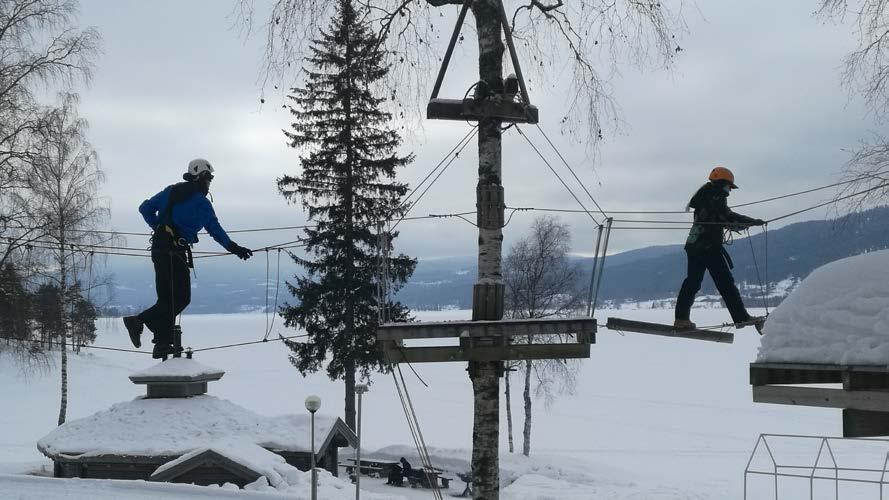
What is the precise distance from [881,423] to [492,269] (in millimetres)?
3397

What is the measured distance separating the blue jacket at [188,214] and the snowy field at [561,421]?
5152mm

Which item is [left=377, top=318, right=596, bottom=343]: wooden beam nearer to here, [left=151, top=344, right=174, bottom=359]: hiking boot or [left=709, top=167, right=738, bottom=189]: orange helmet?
[left=709, top=167, right=738, bottom=189]: orange helmet

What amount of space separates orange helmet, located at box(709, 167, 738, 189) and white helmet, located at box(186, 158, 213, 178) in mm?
6437

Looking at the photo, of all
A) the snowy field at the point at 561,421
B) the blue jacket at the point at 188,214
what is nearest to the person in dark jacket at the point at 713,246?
the blue jacket at the point at 188,214

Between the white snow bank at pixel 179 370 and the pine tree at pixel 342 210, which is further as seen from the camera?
the pine tree at pixel 342 210

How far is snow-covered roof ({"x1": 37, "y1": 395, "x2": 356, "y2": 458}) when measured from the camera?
16859 mm

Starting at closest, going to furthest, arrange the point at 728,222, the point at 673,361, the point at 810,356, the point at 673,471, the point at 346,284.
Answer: the point at 810,356
the point at 728,222
the point at 346,284
the point at 673,471
the point at 673,361

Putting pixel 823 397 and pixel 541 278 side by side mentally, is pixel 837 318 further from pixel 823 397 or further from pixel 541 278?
pixel 541 278

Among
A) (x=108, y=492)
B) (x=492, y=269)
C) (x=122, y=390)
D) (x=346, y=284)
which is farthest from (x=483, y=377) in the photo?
(x=122, y=390)

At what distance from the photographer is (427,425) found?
153 ft

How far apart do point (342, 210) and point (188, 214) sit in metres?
17.7

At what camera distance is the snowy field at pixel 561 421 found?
24.4 metres

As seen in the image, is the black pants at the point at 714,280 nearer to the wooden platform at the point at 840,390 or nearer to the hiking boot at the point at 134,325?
the wooden platform at the point at 840,390

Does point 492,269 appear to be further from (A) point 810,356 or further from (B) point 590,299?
(A) point 810,356
